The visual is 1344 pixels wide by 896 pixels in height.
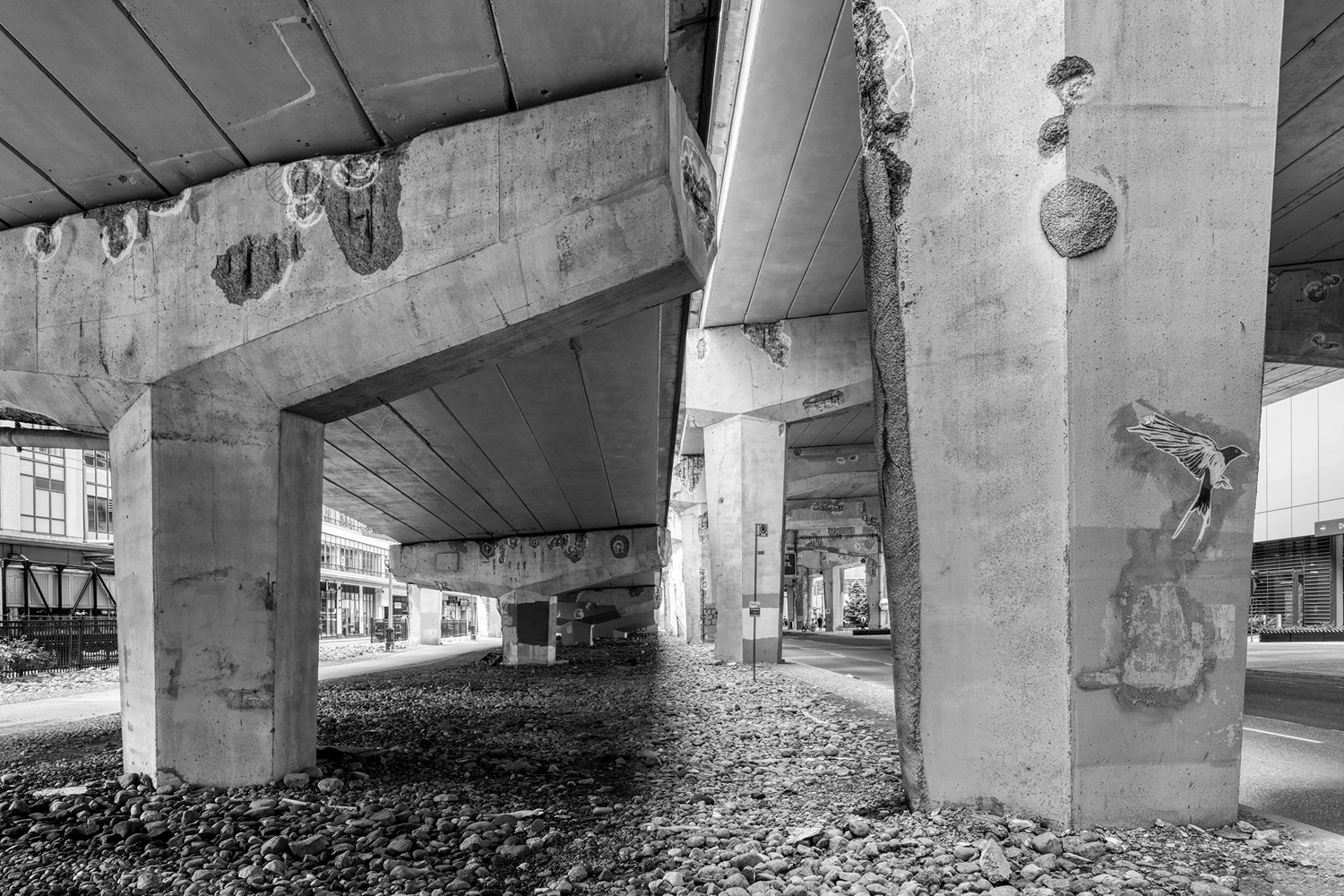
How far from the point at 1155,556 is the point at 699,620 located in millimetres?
32490

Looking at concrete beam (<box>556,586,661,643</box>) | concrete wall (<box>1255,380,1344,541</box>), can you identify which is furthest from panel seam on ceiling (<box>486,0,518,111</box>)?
concrete wall (<box>1255,380,1344,541</box>)

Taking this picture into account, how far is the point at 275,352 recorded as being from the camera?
6062mm

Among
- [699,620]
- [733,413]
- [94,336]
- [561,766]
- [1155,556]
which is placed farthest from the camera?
[699,620]

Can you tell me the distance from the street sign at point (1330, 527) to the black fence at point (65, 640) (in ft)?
117

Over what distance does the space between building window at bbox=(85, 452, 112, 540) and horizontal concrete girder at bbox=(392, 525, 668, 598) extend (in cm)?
2345

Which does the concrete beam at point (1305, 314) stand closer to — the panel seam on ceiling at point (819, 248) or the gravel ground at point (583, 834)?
the panel seam on ceiling at point (819, 248)

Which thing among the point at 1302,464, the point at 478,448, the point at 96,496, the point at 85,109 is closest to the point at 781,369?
the point at 478,448

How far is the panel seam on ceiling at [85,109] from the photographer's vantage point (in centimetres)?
479

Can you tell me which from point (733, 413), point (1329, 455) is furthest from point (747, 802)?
point (1329, 455)

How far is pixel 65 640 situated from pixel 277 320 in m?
21.6

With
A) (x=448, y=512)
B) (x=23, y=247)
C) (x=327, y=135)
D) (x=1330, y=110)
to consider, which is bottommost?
(x=448, y=512)

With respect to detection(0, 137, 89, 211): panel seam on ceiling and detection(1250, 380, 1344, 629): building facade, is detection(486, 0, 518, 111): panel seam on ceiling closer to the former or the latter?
detection(0, 137, 89, 211): panel seam on ceiling

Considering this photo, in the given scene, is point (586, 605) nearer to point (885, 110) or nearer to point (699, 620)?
Result: point (699, 620)

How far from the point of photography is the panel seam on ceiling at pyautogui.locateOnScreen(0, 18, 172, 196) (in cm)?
479
